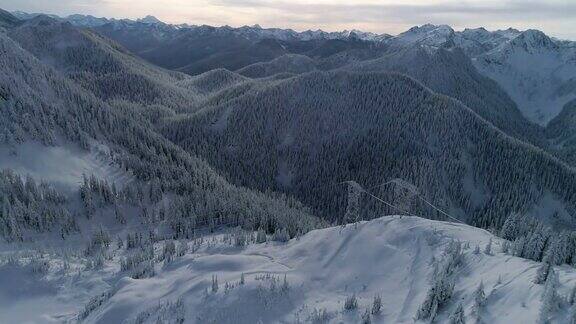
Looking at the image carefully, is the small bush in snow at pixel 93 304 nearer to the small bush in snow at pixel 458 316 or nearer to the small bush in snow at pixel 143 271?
the small bush in snow at pixel 143 271

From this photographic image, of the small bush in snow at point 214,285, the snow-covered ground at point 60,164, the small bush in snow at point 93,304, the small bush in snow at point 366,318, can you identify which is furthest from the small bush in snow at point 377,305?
the snow-covered ground at point 60,164

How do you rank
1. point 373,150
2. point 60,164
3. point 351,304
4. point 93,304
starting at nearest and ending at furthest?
point 351,304 < point 93,304 < point 60,164 < point 373,150

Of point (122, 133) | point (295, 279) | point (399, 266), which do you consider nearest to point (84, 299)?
point (295, 279)

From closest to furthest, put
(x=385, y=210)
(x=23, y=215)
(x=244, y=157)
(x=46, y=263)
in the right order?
(x=46, y=263)
(x=23, y=215)
(x=385, y=210)
(x=244, y=157)

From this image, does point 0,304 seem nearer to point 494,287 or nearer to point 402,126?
point 494,287

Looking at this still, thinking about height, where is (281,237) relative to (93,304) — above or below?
above

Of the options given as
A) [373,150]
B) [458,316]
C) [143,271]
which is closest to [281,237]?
[143,271]

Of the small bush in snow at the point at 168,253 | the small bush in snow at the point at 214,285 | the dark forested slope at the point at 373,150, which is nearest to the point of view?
the small bush in snow at the point at 214,285

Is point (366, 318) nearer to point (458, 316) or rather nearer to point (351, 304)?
point (351, 304)

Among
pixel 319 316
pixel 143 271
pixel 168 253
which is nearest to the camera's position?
pixel 319 316
